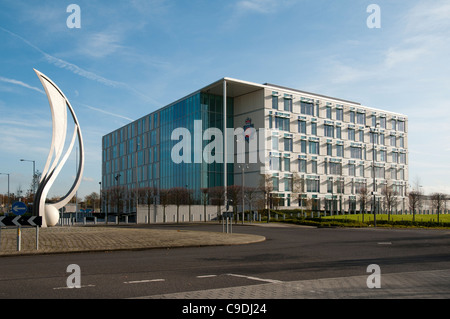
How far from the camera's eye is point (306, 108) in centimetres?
7438

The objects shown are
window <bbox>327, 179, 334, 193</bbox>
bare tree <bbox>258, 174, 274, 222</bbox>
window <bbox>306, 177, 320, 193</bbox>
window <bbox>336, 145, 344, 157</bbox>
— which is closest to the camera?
bare tree <bbox>258, 174, 274, 222</bbox>

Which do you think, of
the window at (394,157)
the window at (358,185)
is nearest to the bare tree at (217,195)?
the window at (358,185)

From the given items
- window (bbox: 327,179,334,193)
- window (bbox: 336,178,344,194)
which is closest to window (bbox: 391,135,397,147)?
window (bbox: 336,178,344,194)

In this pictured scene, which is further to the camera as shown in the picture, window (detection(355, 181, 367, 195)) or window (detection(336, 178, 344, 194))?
window (detection(355, 181, 367, 195))

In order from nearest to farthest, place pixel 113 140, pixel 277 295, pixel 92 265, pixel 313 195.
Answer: pixel 277 295 → pixel 92 265 → pixel 313 195 → pixel 113 140

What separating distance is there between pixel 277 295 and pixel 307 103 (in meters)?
69.4

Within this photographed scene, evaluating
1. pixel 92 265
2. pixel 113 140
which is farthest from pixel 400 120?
pixel 92 265

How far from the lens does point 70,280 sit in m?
9.68

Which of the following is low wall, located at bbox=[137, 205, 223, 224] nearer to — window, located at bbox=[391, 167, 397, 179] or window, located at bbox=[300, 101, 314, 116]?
window, located at bbox=[300, 101, 314, 116]

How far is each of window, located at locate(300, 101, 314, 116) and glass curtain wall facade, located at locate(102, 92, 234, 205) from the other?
12117 millimetres

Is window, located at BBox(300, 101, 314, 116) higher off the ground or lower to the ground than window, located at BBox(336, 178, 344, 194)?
higher

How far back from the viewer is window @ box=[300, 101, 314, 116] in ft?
242

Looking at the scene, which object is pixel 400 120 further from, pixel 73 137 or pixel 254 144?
pixel 73 137
